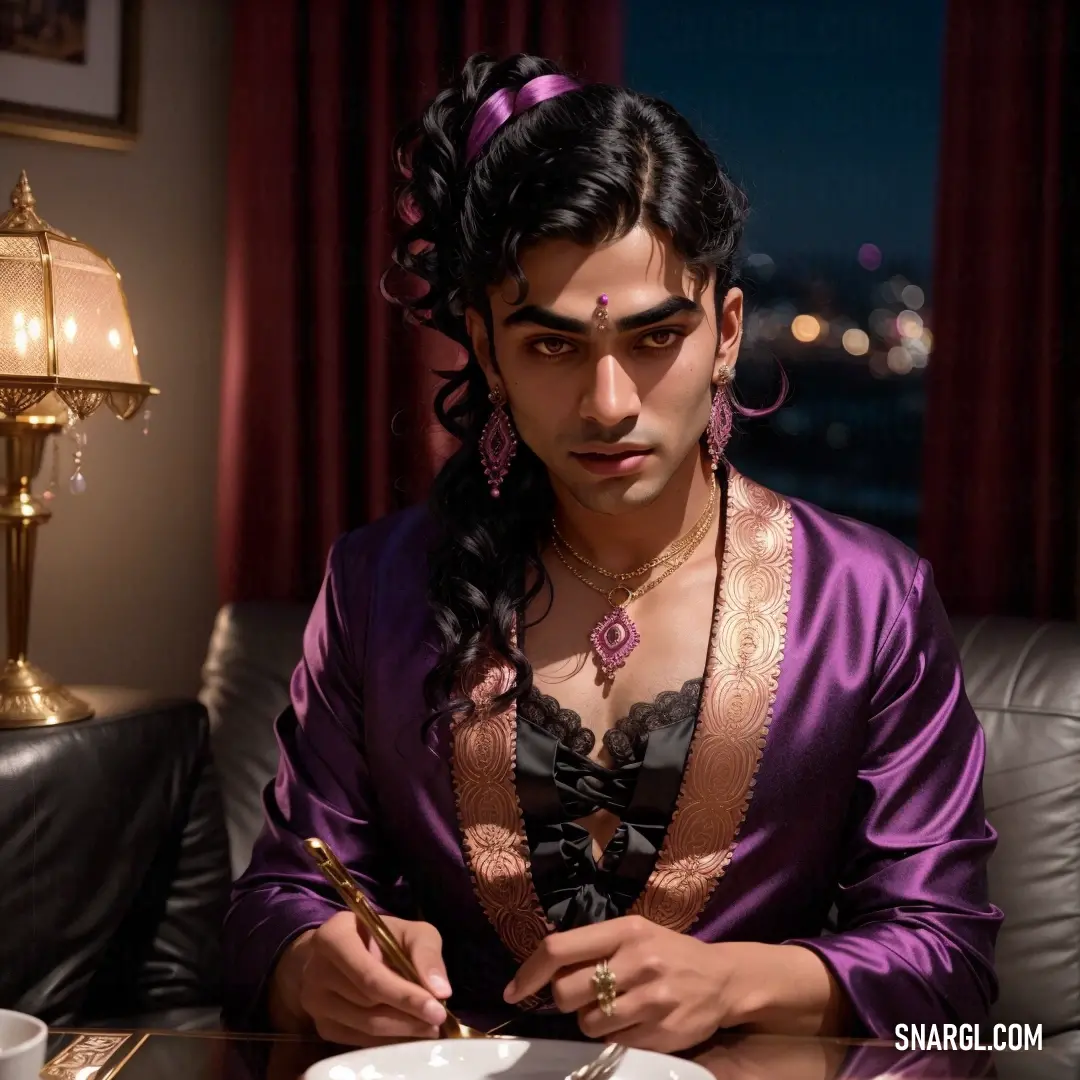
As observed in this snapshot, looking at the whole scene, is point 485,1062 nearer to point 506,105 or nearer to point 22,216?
point 506,105

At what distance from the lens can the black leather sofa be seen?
1.99m

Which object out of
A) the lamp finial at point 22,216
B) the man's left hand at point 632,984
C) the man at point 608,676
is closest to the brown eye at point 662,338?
the man at point 608,676

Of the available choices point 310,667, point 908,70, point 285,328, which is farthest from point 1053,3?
point 310,667

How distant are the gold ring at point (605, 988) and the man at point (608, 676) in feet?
0.34

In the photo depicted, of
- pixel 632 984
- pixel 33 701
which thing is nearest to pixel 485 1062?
pixel 632 984

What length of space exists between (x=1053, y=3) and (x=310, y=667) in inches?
73.4

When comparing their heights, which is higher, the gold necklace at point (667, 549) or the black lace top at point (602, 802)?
the gold necklace at point (667, 549)

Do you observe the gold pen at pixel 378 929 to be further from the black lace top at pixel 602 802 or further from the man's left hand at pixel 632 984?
the black lace top at pixel 602 802

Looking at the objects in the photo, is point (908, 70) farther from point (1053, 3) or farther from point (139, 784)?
point (139, 784)

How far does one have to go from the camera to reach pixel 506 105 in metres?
1.60

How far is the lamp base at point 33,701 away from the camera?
6.81 ft

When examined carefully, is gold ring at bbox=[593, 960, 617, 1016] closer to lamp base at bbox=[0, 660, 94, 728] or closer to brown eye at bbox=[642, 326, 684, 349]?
brown eye at bbox=[642, 326, 684, 349]

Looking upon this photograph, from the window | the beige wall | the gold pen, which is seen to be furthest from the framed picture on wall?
the gold pen

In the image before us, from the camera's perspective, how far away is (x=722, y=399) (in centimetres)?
168
